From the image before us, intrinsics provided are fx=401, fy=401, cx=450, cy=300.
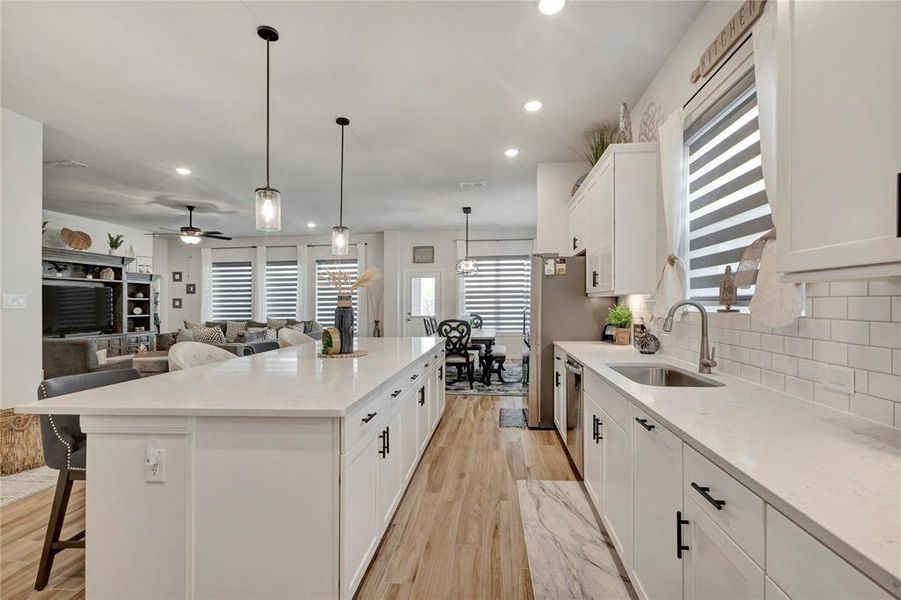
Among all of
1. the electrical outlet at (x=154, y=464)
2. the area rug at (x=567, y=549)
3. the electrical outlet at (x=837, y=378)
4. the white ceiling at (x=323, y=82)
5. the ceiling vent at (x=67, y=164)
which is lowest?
the area rug at (x=567, y=549)

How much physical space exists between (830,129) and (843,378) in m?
0.83

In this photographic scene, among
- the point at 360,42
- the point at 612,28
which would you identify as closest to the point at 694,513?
the point at 612,28

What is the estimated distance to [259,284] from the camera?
9.25 meters

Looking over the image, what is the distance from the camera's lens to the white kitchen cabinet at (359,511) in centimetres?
144

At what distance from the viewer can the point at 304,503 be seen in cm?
142

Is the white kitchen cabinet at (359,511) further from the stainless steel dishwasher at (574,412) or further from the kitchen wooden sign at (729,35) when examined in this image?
the kitchen wooden sign at (729,35)

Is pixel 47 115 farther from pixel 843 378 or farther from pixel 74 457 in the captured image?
pixel 843 378

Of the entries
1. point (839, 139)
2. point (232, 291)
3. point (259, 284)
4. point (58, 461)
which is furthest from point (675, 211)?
point (232, 291)

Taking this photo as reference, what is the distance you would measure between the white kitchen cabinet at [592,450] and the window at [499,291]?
610 centimetres

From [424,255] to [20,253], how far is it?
6.44 meters

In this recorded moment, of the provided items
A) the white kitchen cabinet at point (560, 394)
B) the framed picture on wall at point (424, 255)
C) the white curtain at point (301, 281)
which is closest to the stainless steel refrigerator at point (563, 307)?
the white kitchen cabinet at point (560, 394)

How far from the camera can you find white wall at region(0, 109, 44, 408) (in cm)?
323

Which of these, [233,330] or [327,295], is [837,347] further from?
[327,295]

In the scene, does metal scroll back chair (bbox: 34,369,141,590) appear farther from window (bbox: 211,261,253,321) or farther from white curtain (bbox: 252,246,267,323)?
window (bbox: 211,261,253,321)
